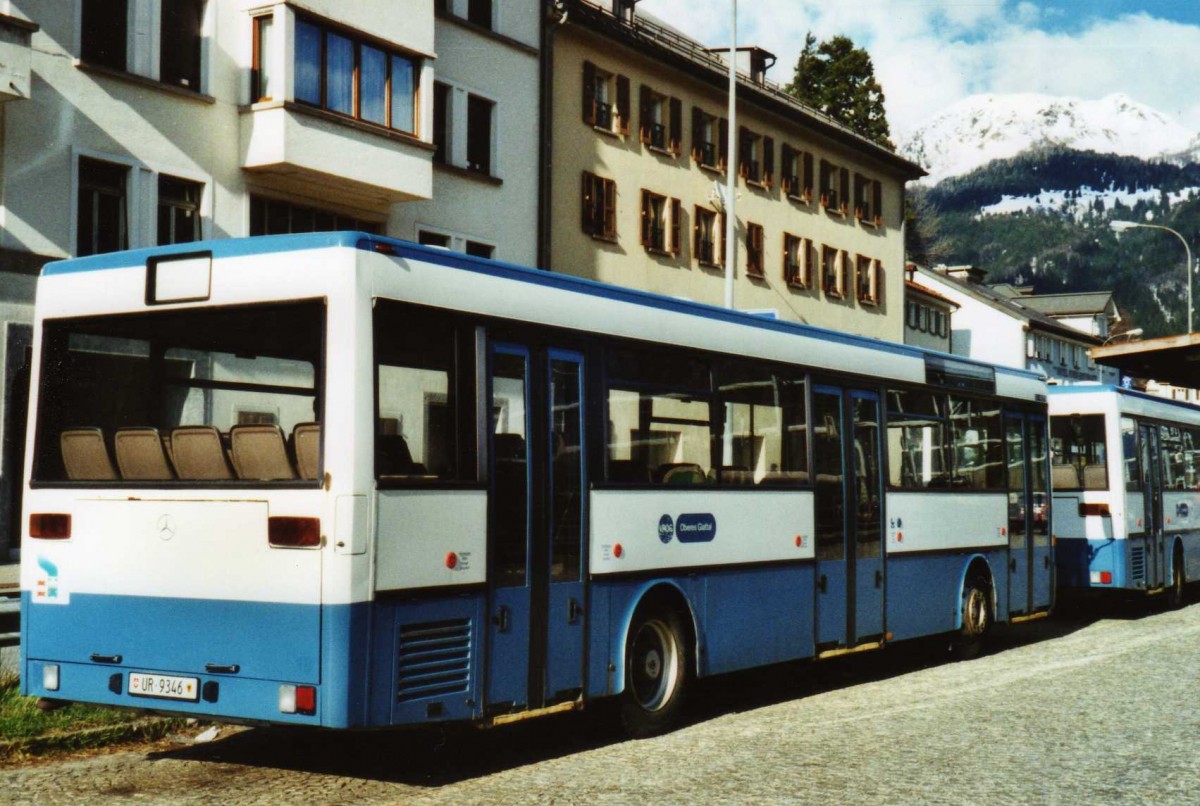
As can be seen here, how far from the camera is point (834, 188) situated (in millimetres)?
49594

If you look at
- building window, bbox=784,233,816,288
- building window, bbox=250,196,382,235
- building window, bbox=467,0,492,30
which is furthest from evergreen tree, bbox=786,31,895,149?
building window, bbox=250,196,382,235

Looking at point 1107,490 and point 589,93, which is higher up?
point 589,93

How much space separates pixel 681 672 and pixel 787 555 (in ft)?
5.64

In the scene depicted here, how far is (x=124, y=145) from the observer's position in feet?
74.2

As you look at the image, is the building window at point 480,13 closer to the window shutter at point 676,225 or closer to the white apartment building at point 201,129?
the white apartment building at point 201,129

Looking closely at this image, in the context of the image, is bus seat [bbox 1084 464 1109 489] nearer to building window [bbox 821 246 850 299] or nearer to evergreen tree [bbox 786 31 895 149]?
building window [bbox 821 246 850 299]

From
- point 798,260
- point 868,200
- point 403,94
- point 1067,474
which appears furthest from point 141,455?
point 868,200

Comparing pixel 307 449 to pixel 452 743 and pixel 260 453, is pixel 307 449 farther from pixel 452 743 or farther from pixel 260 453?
pixel 452 743

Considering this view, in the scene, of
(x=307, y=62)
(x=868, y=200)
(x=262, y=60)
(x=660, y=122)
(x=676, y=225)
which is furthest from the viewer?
(x=868, y=200)

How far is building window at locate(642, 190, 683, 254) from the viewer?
38.0 m

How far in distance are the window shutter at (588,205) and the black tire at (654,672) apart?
80.7 feet

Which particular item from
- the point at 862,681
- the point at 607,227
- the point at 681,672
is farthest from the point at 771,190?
the point at 681,672

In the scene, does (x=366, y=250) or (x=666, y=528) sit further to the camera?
(x=666, y=528)

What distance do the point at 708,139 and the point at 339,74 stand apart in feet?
59.8
